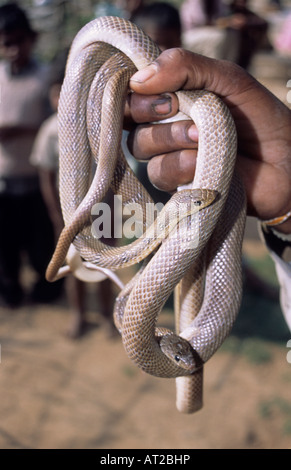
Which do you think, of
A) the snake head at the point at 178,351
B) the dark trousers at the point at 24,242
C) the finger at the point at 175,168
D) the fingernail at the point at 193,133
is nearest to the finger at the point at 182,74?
the fingernail at the point at 193,133

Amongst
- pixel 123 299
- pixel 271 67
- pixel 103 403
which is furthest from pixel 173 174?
pixel 271 67

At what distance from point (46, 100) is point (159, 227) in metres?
4.30

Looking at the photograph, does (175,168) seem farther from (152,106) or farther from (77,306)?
(77,306)

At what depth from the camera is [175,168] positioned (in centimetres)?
193

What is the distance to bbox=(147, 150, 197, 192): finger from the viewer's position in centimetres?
192

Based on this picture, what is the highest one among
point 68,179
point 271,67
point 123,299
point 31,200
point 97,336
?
point 68,179

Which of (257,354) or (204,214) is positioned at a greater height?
(204,214)

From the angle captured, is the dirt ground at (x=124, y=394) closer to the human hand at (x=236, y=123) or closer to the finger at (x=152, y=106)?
the human hand at (x=236, y=123)

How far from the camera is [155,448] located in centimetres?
381

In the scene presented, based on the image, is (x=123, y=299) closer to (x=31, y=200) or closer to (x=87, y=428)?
(x=87, y=428)

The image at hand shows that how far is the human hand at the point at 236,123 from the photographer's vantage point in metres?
1.65

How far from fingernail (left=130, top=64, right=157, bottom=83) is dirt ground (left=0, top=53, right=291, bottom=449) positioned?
10.2 ft

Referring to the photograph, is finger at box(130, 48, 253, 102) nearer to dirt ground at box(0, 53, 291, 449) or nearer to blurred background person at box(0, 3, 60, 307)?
dirt ground at box(0, 53, 291, 449)

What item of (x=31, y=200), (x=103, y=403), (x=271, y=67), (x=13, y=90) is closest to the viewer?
(x=103, y=403)
